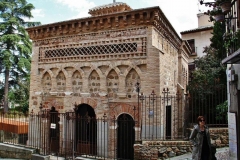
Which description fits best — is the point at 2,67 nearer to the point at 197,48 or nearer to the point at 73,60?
the point at 73,60

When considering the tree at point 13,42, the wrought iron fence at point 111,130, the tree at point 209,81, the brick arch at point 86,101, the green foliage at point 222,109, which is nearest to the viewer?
the wrought iron fence at point 111,130

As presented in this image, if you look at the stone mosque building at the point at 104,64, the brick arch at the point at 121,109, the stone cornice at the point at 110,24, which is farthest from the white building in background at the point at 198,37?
the brick arch at the point at 121,109

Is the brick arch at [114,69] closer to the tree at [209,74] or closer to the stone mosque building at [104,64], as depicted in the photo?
the stone mosque building at [104,64]

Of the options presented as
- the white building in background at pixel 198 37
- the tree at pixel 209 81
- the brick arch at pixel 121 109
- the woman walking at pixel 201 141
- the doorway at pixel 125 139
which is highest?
the white building in background at pixel 198 37

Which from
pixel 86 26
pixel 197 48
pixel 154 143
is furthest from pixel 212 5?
pixel 197 48

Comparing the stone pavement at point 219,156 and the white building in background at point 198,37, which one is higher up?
the white building in background at point 198,37

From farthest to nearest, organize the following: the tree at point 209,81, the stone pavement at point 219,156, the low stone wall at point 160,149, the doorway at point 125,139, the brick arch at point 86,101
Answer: the tree at point 209,81
the brick arch at point 86,101
the doorway at point 125,139
the low stone wall at point 160,149
the stone pavement at point 219,156

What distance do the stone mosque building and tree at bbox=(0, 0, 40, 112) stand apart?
35.0 ft

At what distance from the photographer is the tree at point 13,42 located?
2295cm

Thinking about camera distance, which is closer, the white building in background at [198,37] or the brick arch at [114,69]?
the brick arch at [114,69]

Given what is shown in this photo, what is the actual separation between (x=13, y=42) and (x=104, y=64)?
48.8ft

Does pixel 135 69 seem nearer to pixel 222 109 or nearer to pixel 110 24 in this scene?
pixel 110 24

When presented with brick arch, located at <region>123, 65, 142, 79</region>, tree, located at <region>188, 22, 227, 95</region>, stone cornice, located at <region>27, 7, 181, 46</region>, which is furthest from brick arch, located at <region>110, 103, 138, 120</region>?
tree, located at <region>188, 22, 227, 95</region>

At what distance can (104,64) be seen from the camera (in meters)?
11.5
